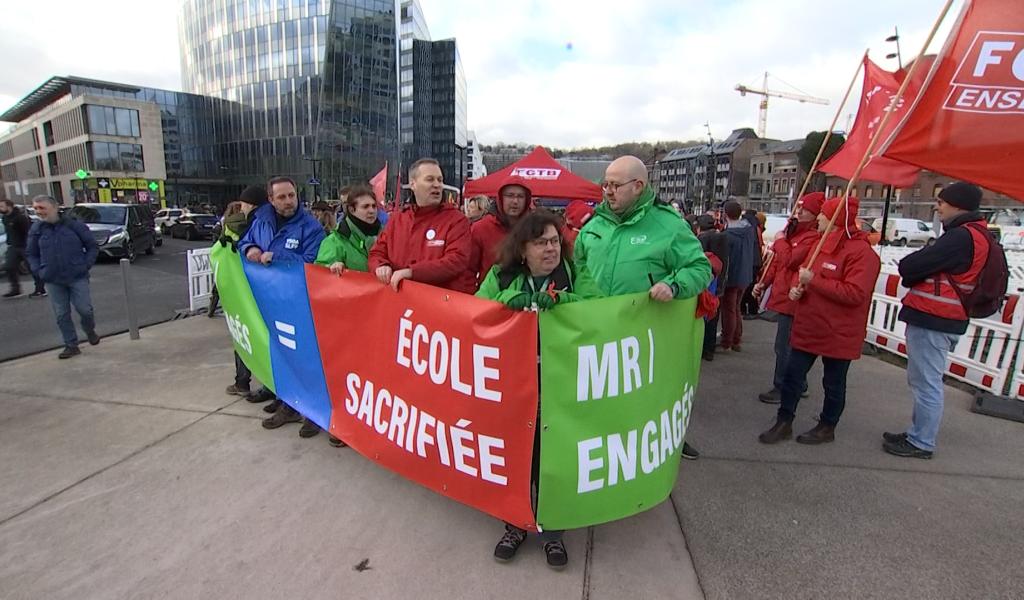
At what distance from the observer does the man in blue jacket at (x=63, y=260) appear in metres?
5.75

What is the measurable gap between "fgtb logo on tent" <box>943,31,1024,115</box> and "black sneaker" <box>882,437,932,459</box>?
7.38ft

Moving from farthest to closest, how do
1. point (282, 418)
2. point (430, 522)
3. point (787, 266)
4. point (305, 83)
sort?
point (305, 83), point (787, 266), point (282, 418), point (430, 522)

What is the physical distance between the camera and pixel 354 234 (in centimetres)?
384

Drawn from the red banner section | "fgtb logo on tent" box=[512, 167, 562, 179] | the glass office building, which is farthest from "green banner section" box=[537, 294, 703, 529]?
the glass office building

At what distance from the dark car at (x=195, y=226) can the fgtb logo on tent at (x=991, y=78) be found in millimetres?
27890

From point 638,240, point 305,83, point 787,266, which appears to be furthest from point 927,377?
point 305,83

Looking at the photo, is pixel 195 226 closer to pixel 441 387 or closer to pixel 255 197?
pixel 255 197

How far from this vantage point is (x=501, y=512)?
2.46m

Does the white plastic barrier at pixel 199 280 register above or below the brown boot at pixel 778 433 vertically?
above

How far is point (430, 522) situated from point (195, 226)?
2748 centimetres

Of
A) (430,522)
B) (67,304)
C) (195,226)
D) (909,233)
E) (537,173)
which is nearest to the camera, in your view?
(430,522)

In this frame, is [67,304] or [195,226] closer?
[67,304]

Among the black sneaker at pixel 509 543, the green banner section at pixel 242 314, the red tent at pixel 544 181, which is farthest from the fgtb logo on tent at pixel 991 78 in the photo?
the red tent at pixel 544 181

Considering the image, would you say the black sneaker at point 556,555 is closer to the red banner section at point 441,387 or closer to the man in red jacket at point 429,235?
the red banner section at point 441,387
